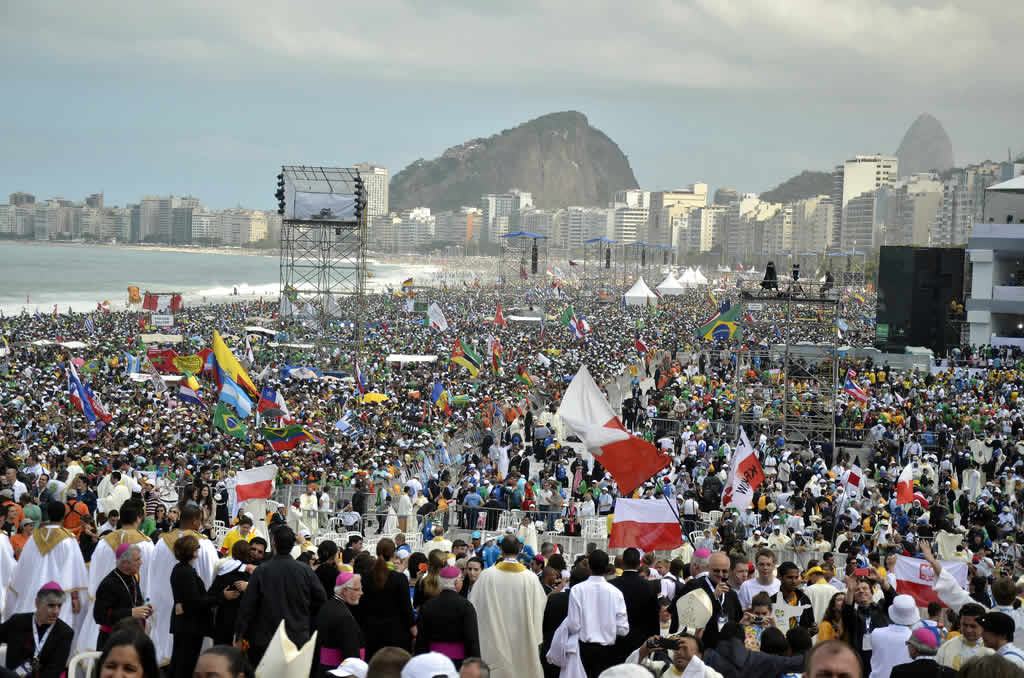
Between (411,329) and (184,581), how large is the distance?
34884 mm

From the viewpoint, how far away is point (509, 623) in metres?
6.10

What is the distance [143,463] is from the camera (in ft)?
52.2

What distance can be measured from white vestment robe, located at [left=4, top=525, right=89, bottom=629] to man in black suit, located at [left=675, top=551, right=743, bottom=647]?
343cm

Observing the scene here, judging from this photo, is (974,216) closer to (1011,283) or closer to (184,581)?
(1011,283)

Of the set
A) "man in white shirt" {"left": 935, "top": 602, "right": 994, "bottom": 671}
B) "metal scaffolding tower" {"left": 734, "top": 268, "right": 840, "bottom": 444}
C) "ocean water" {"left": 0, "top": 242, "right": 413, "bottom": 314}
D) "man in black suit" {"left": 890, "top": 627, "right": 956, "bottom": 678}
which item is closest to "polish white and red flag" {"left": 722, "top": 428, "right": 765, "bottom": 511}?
"metal scaffolding tower" {"left": 734, "top": 268, "right": 840, "bottom": 444}

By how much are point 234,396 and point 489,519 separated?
17.3ft

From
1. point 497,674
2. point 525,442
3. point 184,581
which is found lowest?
point 525,442

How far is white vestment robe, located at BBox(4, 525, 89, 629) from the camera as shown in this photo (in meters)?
6.11

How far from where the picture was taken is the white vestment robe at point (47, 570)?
20.0ft

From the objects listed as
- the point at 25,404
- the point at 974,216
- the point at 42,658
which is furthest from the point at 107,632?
the point at 974,216

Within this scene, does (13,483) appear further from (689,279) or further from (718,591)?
(689,279)

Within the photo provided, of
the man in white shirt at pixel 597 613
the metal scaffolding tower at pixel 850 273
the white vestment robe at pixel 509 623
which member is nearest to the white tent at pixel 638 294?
the metal scaffolding tower at pixel 850 273

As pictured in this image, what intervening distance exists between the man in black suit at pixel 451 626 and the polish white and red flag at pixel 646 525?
3034 millimetres

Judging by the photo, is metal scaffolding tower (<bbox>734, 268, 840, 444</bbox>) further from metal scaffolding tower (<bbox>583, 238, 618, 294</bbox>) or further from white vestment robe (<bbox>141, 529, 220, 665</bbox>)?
metal scaffolding tower (<bbox>583, 238, 618, 294</bbox>)
